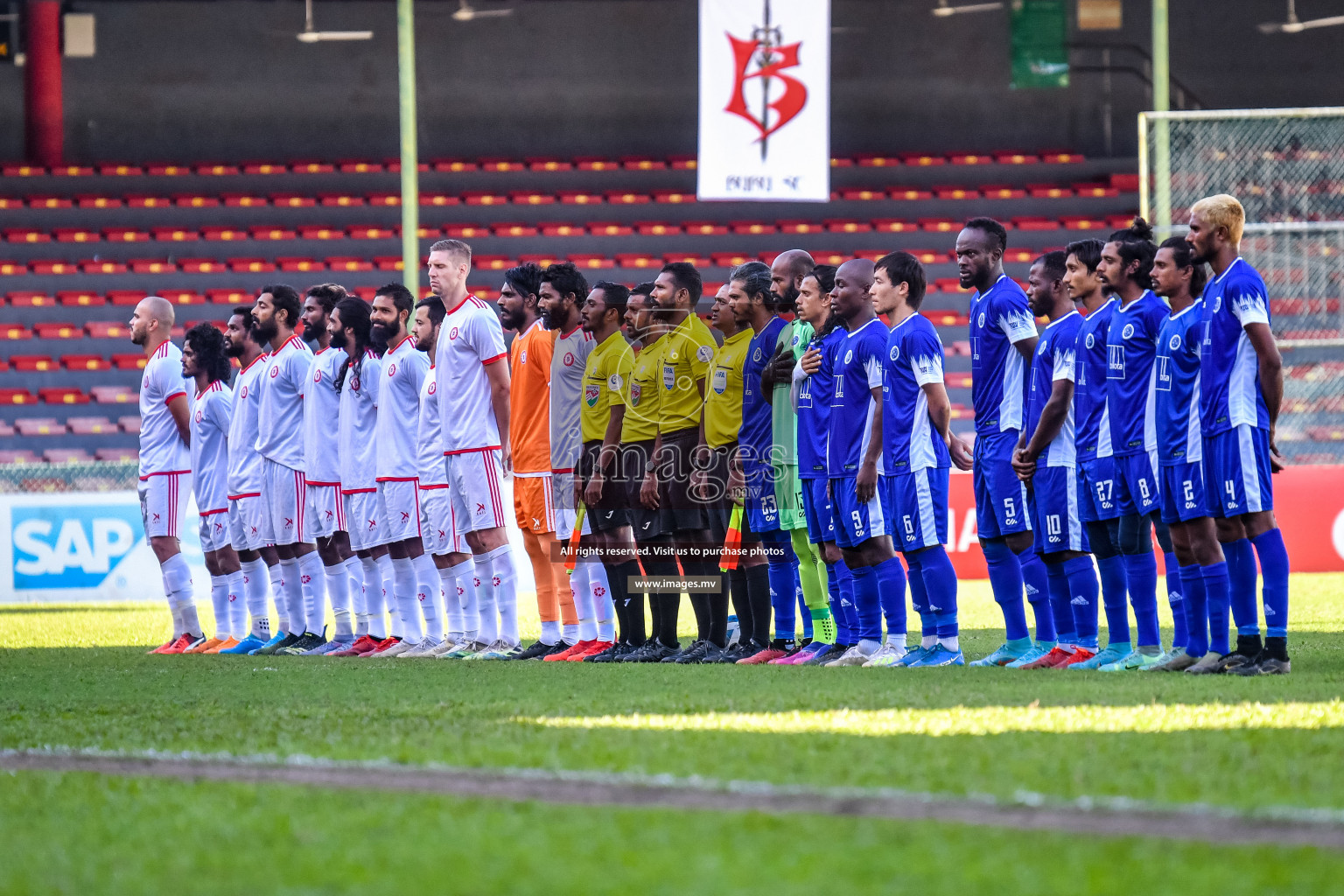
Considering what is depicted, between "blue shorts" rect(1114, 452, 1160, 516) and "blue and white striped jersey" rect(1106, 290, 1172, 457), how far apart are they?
0.14 feet

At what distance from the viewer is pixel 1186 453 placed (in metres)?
6.88

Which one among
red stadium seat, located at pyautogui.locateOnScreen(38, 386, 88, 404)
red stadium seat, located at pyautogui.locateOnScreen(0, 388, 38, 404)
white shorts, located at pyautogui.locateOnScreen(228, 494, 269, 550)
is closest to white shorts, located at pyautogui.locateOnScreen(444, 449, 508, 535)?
white shorts, located at pyautogui.locateOnScreen(228, 494, 269, 550)

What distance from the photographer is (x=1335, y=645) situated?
8.34 m

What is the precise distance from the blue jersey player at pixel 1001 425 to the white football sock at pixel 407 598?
138 inches

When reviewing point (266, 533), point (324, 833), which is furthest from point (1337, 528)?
point (324, 833)

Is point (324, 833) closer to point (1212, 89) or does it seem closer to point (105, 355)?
point (105, 355)

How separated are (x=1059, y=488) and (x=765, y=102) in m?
8.59

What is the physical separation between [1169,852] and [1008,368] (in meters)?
4.83

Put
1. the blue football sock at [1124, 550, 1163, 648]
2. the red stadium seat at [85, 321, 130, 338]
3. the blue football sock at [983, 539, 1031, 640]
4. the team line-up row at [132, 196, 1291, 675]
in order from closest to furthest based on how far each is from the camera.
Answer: the team line-up row at [132, 196, 1291, 675], the blue football sock at [1124, 550, 1163, 648], the blue football sock at [983, 539, 1031, 640], the red stadium seat at [85, 321, 130, 338]

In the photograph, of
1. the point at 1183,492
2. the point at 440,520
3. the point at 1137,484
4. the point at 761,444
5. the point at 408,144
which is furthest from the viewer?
the point at 408,144

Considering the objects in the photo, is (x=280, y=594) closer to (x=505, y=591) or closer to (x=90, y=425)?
(x=505, y=591)

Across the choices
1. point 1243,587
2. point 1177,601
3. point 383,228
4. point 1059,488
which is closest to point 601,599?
point 1059,488

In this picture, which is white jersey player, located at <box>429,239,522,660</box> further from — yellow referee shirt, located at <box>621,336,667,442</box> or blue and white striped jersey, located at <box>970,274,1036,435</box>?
blue and white striped jersey, located at <box>970,274,1036,435</box>

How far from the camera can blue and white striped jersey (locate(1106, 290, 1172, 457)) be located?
7133mm
